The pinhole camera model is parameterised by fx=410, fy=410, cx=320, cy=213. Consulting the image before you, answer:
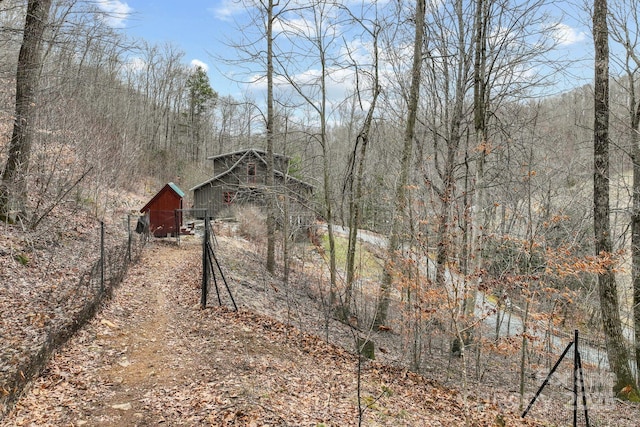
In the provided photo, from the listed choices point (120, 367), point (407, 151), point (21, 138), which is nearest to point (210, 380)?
point (120, 367)

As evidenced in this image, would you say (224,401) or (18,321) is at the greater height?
(18,321)

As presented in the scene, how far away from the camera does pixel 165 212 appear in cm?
2044

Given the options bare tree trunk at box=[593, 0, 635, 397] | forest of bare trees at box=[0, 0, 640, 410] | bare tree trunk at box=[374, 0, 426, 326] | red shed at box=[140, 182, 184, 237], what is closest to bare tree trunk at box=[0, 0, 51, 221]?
forest of bare trees at box=[0, 0, 640, 410]

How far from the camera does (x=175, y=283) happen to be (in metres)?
11.8

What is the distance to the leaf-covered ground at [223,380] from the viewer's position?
5.20 m

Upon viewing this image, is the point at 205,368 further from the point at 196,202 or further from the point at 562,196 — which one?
the point at 196,202

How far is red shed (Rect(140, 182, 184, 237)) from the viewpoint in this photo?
2014 centimetres

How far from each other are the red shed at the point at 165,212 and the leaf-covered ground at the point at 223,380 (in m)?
9.04

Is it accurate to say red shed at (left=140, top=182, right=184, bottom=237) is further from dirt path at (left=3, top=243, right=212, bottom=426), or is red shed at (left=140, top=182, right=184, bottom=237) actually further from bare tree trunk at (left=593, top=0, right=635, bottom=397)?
bare tree trunk at (left=593, top=0, right=635, bottom=397)

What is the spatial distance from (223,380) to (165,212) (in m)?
15.9

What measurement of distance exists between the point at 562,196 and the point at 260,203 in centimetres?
1617

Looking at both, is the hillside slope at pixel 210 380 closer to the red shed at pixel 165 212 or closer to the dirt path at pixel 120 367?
the dirt path at pixel 120 367

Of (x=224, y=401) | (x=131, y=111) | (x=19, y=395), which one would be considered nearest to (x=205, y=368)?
→ (x=224, y=401)

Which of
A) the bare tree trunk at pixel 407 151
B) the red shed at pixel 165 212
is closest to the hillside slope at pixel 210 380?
the bare tree trunk at pixel 407 151
